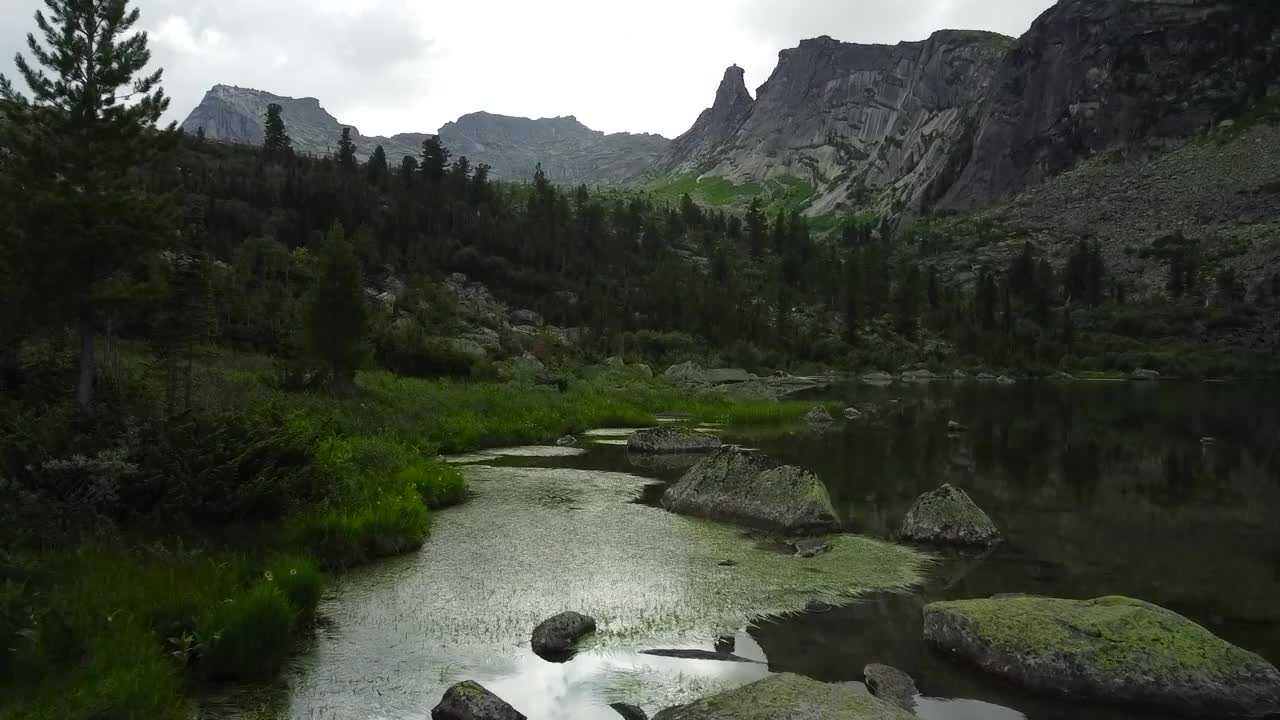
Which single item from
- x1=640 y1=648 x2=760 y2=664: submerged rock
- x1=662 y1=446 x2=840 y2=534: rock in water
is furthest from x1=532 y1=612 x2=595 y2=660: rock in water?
x1=662 y1=446 x2=840 y2=534: rock in water

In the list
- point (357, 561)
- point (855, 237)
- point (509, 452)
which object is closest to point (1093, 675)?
point (357, 561)

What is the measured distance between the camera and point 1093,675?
32.6 feet

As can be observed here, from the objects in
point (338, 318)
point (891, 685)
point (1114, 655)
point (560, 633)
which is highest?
point (338, 318)

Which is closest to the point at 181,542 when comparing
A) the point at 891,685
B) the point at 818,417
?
the point at 891,685

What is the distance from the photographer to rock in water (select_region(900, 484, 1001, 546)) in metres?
17.2

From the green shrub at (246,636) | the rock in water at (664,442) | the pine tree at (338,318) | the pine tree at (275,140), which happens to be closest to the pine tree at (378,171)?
the pine tree at (275,140)

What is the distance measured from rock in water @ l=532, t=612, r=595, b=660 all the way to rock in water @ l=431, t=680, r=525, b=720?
1.98 meters

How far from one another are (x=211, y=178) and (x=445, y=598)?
4124 inches

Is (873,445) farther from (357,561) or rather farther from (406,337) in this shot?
(406,337)

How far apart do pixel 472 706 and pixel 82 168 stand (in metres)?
17.7

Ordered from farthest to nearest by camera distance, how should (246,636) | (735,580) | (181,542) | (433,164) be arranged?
1. (433,164)
2. (735,580)
3. (181,542)
4. (246,636)

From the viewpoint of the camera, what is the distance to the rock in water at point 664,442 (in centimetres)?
3064

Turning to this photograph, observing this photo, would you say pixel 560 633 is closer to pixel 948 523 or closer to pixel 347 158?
pixel 948 523

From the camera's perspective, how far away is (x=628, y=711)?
29.6ft
